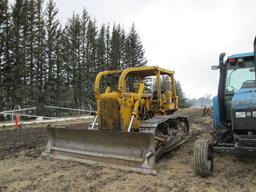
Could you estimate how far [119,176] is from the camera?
484 cm

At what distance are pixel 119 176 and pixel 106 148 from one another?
40.5 inches

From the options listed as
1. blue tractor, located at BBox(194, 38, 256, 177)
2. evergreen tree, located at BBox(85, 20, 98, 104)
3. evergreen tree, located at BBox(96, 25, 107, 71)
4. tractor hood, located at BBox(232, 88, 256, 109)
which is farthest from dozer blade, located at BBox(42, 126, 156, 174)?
evergreen tree, located at BBox(96, 25, 107, 71)

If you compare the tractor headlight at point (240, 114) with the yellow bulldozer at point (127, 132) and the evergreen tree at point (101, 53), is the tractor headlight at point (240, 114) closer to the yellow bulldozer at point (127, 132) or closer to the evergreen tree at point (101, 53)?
the yellow bulldozer at point (127, 132)

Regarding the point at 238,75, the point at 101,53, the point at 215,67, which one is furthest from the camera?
the point at 101,53

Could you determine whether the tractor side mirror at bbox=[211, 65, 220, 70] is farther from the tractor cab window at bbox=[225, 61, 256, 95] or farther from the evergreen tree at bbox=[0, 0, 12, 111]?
the evergreen tree at bbox=[0, 0, 12, 111]

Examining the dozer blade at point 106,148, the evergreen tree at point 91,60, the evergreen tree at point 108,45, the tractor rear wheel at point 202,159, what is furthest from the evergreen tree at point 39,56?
the tractor rear wheel at point 202,159

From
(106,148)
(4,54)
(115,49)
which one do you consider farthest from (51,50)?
(106,148)

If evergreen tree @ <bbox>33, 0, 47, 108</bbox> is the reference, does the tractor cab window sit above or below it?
below

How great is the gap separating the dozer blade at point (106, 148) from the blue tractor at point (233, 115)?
1.00 meters

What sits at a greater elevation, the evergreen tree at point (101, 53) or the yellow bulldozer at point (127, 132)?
the evergreen tree at point (101, 53)

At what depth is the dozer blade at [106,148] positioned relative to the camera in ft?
16.9

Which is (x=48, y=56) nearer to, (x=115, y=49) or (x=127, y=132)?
(x=115, y=49)

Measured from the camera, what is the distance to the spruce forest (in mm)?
22375

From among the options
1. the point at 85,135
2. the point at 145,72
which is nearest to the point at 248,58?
the point at 145,72
